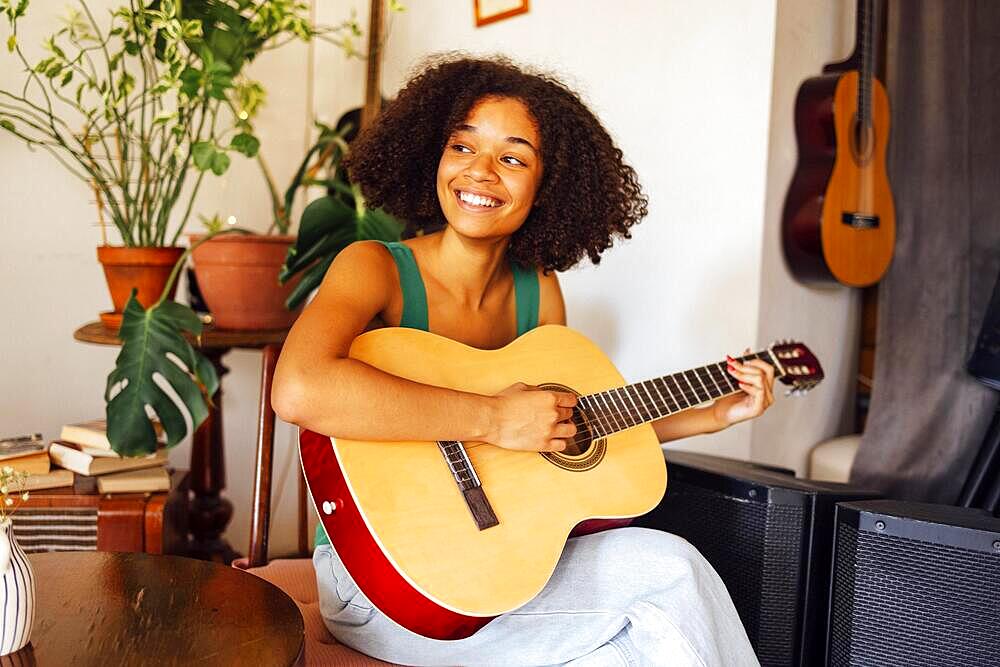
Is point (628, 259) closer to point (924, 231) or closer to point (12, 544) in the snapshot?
point (924, 231)

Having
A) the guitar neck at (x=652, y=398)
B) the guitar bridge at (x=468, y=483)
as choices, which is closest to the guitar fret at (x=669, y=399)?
the guitar neck at (x=652, y=398)

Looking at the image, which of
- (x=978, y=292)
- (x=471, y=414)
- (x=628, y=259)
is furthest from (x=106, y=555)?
(x=978, y=292)

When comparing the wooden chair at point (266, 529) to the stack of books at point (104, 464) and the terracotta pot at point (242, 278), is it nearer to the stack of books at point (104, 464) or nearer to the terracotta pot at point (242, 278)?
the stack of books at point (104, 464)

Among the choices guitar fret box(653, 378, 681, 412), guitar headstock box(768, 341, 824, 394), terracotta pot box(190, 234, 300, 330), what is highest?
terracotta pot box(190, 234, 300, 330)

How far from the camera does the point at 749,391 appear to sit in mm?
1593

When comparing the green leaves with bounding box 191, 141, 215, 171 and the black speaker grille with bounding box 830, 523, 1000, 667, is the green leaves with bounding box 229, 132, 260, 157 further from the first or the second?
the black speaker grille with bounding box 830, 523, 1000, 667

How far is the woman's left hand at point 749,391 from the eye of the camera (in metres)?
1.58

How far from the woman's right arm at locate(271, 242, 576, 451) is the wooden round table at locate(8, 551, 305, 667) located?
0.73ft

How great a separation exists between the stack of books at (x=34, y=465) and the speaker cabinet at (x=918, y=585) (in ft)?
4.46

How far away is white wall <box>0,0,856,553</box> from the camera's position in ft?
6.79

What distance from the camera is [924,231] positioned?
2152mm

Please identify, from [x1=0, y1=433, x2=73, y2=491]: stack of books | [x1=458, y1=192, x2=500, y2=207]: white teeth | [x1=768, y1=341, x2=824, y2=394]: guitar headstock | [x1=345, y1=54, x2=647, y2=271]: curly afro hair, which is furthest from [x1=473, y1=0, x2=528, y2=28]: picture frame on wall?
[x1=0, y1=433, x2=73, y2=491]: stack of books

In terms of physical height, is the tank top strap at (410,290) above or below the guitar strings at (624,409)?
above

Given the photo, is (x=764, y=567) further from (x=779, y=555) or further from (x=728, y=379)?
(x=728, y=379)
